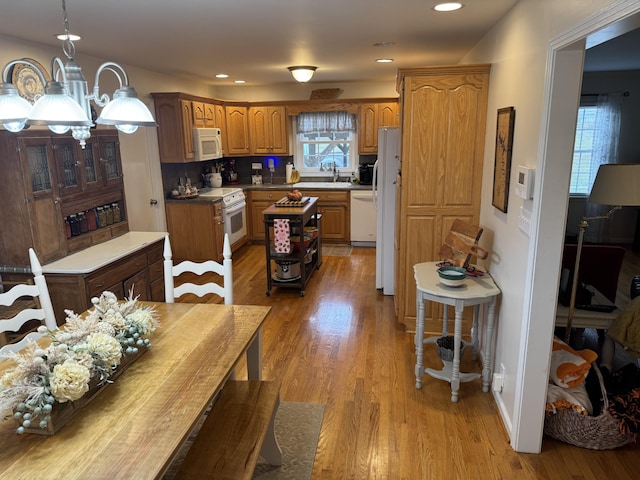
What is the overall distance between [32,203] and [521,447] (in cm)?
339

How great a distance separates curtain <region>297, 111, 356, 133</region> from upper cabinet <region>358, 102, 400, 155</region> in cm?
43

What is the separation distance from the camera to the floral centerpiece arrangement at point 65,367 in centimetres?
139

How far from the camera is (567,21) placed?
181 centimetres

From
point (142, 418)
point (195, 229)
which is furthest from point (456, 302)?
point (195, 229)

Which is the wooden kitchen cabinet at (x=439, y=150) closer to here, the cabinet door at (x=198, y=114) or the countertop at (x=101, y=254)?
the countertop at (x=101, y=254)

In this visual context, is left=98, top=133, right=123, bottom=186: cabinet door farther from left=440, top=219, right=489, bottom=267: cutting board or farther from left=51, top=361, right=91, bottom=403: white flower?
left=440, top=219, right=489, bottom=267: cutting board

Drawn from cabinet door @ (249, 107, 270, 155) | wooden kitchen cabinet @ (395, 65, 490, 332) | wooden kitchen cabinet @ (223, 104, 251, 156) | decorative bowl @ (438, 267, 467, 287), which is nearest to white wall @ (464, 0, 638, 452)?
decorative bowl @ (438, 267, 467, 287)

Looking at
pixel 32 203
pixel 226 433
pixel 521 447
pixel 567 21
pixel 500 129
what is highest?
pixel 567 21

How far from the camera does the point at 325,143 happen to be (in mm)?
7211

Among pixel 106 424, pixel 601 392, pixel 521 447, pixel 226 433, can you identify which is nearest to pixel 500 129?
pixel 601 392

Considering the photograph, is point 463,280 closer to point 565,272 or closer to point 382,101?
point 565,272

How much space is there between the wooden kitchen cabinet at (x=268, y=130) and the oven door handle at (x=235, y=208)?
Answer: 101cm

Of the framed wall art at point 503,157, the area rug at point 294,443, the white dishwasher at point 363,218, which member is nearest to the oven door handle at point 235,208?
the white dishwasher at point 363,218

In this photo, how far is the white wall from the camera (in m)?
1.94
